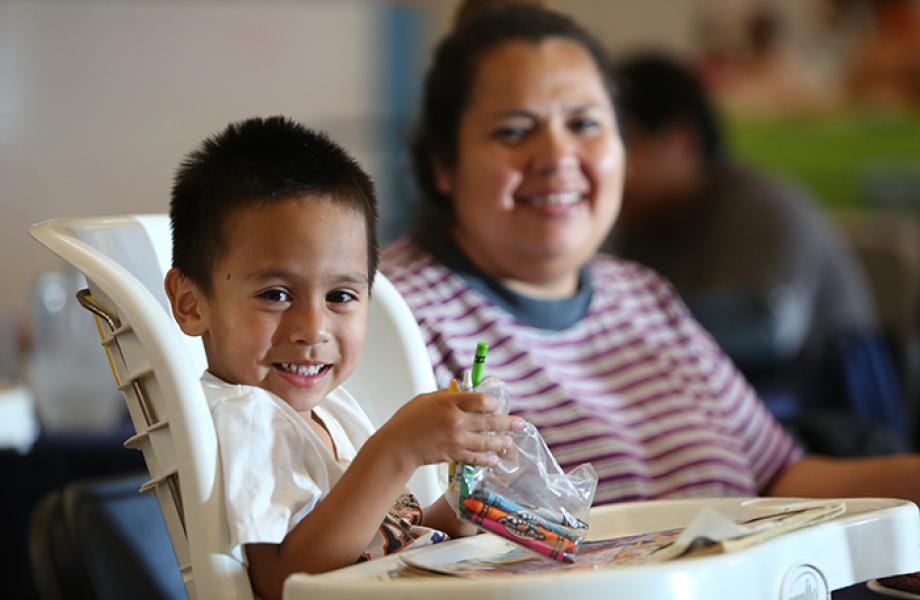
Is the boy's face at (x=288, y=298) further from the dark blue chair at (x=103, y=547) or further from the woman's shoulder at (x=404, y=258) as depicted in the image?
the woman's shoulder at (x=404, y=258)

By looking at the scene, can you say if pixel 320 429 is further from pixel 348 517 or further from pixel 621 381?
pixel 621 381

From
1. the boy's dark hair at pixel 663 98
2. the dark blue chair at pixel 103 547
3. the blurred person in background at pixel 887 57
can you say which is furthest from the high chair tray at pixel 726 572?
the blurred person in background at pixel 887 57

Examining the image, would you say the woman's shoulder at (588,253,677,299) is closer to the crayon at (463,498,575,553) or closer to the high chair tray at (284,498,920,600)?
the high chair tray at (284,498,920,600)

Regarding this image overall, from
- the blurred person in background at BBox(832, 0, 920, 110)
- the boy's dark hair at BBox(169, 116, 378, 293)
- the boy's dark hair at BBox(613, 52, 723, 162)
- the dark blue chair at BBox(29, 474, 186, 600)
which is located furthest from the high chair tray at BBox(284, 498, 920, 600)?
the blurred person in background at BBox(832, 0, 920, 110)

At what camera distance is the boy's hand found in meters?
0.84

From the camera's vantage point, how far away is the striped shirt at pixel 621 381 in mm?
1362

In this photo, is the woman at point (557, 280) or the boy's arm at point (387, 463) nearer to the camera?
the boy's arm at point (387, 463)

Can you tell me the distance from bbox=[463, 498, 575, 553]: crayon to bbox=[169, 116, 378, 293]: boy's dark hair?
0.20m

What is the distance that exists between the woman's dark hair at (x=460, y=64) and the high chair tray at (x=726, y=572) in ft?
1.99

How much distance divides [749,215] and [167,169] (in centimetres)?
271

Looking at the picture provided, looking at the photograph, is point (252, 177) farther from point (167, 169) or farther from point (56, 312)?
point (167, 169)

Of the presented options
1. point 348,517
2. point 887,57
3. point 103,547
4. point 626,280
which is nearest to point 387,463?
point 348,517

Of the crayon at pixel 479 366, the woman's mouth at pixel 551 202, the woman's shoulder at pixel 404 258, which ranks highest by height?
the woman's mouth at pixel 551 202

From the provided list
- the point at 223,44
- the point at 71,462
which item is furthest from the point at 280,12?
the point at 71,462
